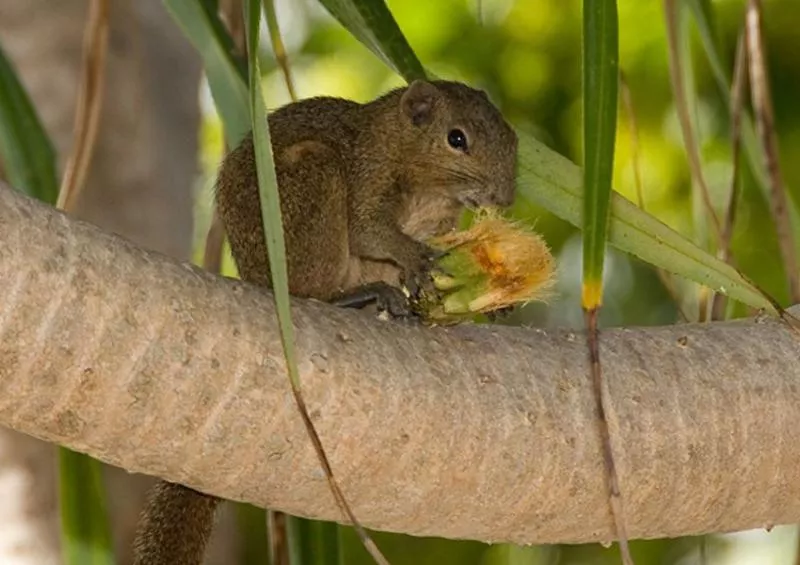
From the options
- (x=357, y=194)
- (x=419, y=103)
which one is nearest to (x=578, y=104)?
(x=419, y=103)

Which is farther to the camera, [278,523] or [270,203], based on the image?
[278,523]

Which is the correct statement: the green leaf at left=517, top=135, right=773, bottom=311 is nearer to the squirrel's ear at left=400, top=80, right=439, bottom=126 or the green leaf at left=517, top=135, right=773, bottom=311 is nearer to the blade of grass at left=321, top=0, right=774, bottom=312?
the blade of grass at left=321, top=0, right=774, bottom=312

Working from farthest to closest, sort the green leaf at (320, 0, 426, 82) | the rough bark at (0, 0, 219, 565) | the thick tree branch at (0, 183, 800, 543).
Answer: the rough bark at (0, 0, 219, 565), the green leaf at (320, 0, 426, 82), the thick tree branch at (0, 183, 800, 543)

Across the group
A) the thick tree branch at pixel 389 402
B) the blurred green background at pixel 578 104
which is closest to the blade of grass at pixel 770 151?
the thick tree branch at pixel 389 402

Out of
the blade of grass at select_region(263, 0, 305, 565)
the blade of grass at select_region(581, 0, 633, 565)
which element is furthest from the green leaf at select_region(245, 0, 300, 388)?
the blade of grass at select_region(263, 0, 305, 565)

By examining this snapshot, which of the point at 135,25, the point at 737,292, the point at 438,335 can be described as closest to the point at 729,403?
the point at 737,292

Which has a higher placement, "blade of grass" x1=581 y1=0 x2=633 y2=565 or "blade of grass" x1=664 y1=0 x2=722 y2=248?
"blade of grass" x1=664 y1=0 x2=722 y2=248

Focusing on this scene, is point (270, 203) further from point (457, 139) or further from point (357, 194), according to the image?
point (457, 139)

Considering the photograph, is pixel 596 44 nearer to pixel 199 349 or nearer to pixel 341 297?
pixel 199 349
